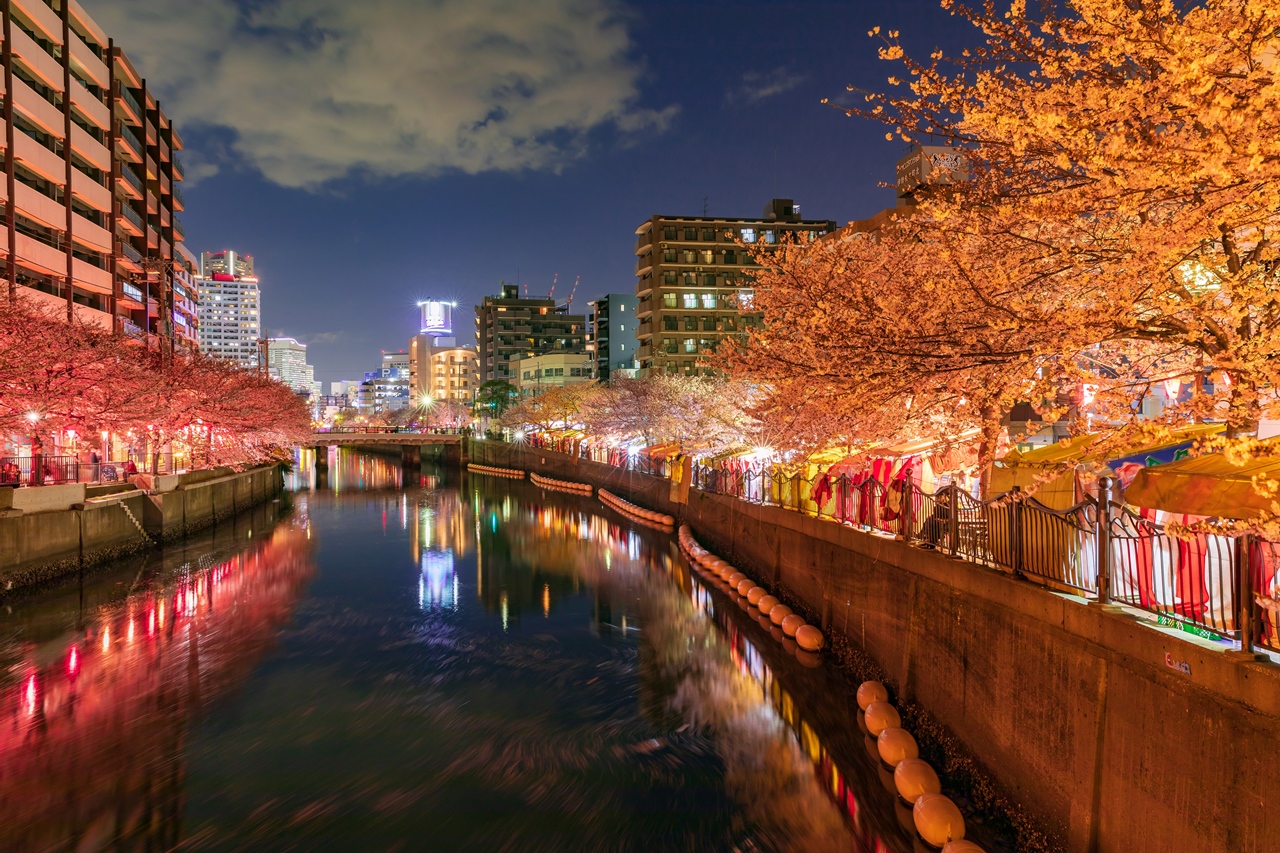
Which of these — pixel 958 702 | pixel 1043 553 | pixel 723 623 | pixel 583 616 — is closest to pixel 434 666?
pixel 583 616

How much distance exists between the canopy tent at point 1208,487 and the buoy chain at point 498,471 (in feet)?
220

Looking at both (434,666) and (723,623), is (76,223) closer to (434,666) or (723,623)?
(434,666)

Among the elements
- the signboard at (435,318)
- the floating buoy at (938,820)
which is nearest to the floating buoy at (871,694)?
the floating buoy at (938,820)

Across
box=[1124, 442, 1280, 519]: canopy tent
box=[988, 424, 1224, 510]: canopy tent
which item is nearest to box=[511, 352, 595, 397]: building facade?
box=[988, 424, 1224, 510]: canopy tent

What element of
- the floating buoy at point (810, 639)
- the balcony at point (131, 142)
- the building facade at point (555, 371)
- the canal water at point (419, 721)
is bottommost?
the canal water at point (419, 721)

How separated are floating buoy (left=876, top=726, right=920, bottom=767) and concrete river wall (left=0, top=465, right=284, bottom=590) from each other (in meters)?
24.5

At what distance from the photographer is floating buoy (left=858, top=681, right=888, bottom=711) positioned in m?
12.2

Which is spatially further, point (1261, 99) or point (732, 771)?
point (732, 771)

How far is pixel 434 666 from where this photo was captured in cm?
1755

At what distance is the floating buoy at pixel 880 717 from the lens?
11594 millimetres

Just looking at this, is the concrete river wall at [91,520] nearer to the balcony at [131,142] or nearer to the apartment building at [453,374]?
the balcony at [131,142]

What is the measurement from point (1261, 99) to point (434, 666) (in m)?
17.6

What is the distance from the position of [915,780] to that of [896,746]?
1038 mm

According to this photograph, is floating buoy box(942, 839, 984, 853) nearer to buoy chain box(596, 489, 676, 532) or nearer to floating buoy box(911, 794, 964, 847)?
floating buoy box(911, 794, 964, 847)
